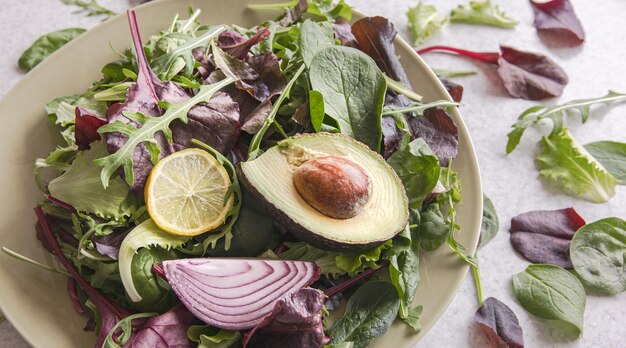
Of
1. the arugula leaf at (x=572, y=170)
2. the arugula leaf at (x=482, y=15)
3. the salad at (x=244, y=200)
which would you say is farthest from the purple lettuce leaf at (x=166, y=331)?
the arugula leaf at (x=482, y=15)

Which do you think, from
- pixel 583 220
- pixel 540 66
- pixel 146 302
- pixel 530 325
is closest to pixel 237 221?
pixel 146 302

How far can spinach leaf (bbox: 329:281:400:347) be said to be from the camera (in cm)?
122

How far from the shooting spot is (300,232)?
46.6 inches

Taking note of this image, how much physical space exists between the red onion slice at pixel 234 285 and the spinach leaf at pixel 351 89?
0.33 m

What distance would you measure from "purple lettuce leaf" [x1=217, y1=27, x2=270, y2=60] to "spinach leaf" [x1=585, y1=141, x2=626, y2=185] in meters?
1.02

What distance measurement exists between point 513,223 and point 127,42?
3.71 feet

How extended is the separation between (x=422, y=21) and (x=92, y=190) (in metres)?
1.21

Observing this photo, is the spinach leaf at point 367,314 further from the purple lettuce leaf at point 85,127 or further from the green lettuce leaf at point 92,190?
the purple lettuce leaf at point 85,127

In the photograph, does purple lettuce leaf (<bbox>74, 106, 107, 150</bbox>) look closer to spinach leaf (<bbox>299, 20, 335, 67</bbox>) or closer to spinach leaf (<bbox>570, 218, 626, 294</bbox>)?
spinach leaf (<bbox>299, 20, 335, 67</bbox>)

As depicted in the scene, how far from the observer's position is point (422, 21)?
6.56ft

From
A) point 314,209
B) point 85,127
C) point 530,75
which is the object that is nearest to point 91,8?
point 85,127

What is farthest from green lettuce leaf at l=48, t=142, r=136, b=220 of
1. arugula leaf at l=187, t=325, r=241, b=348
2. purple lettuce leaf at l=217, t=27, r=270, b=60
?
purple lettuce leaf at l=217, t=27, r=270, b=60

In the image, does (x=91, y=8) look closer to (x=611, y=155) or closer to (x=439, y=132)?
(x=439, y=132)

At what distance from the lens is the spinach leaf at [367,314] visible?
1223mm
